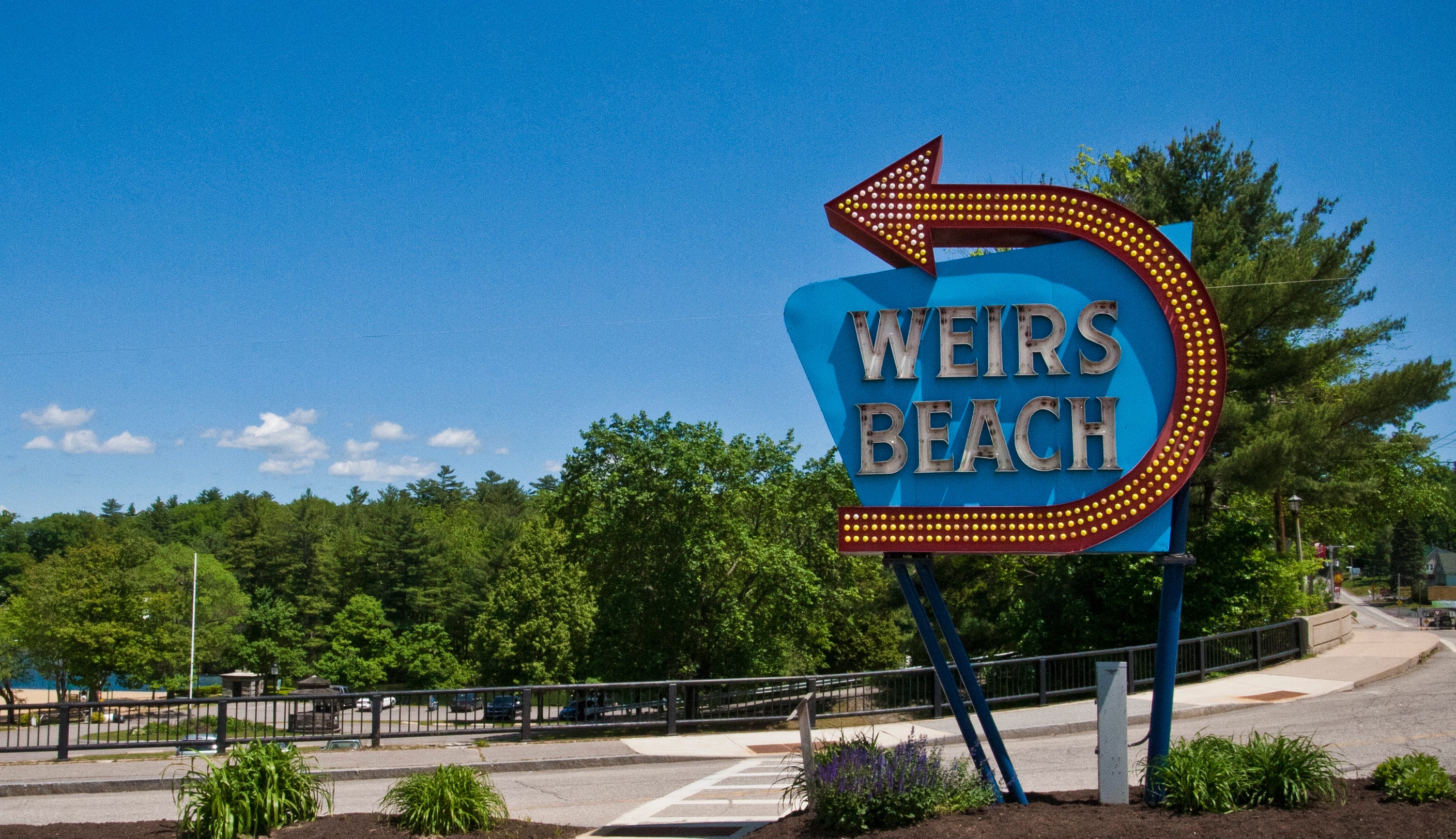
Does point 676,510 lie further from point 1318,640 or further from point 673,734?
point 1318,640

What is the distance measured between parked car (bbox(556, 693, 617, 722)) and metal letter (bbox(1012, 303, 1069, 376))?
10931 millimetres

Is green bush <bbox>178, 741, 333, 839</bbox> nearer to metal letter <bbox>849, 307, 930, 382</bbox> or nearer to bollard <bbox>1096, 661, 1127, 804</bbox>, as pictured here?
metal letter <bbox>849, 307, 930, 382</bbox>

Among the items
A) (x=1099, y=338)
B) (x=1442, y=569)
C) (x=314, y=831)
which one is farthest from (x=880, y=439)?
(x=1442, y=569)

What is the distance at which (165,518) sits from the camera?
449 feet

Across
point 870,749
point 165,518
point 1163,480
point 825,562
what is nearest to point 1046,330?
point 1163,480

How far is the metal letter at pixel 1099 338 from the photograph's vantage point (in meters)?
9.03

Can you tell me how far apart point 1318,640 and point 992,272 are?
1818cm

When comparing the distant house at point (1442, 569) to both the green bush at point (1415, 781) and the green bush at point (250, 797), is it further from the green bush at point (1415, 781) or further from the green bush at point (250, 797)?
the green bush at point (250, 797)

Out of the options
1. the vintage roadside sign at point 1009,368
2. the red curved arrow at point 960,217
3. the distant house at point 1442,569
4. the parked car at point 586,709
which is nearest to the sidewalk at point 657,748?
the parked car at point 586,709

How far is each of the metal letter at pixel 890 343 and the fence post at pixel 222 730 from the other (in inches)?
446

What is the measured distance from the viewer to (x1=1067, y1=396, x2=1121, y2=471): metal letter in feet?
29.4

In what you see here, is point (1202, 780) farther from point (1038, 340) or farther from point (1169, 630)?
point (1038, 340)

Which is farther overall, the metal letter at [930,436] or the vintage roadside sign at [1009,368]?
the metal letter at [930,436]

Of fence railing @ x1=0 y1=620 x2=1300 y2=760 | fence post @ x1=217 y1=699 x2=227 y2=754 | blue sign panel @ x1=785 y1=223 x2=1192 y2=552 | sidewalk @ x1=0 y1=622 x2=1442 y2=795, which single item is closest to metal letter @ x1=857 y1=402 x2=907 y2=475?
blue sign panel @ x1=785 y1=223 x2=1192 y2=552
